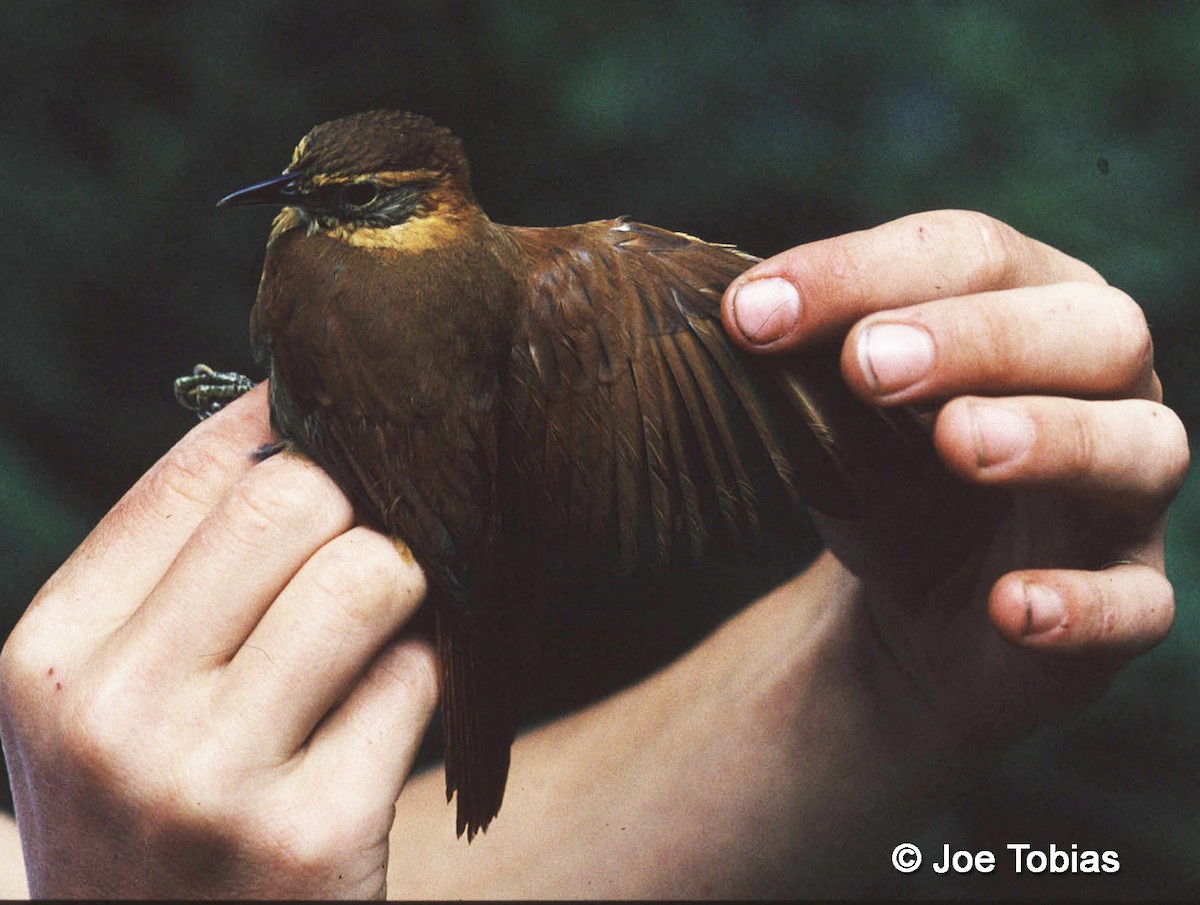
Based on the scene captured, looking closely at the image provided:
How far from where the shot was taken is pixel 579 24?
93 cm

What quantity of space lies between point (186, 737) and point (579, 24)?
2.28 ft

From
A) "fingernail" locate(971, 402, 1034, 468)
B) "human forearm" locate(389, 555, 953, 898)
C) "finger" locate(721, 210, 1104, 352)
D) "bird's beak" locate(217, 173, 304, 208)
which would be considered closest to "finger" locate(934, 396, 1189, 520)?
"fingernail" locate(971, 402, 1034, 468)

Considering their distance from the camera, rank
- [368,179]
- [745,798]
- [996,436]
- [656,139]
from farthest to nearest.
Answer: [745,798] → [656,139] → [368,179] → [996,436]

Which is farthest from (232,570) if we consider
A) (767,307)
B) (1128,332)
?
(1128,332)

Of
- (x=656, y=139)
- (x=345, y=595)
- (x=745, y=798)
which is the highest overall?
(x=656, y=139)

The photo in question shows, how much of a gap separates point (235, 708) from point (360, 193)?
1.32 ft

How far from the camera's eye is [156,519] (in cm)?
86

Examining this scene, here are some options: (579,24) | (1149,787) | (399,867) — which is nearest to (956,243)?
(579,24)

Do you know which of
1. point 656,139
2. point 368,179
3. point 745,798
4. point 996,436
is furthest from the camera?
point 745,798

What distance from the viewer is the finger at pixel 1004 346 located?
0.69 meters

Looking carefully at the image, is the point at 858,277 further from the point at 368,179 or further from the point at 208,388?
the point at 208,388

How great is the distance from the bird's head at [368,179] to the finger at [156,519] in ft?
0.65

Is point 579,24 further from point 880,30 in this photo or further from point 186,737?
point 186,737

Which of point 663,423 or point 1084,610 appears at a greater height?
point 663,423
